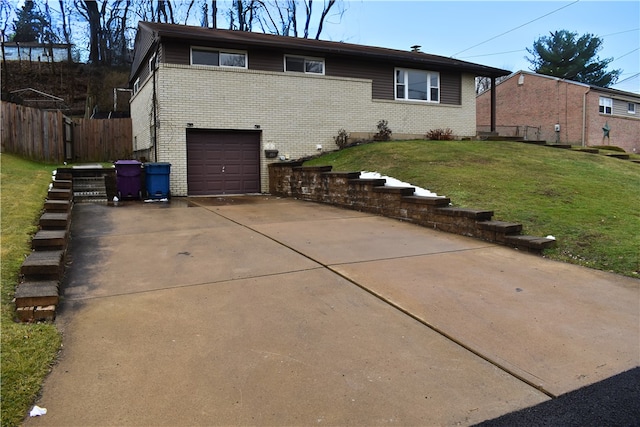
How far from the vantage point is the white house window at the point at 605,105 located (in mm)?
31797

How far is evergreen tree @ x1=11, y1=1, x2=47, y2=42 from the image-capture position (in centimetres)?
3844

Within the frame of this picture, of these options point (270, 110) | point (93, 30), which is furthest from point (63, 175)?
point (93, 30)

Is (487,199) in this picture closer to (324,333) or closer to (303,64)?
(324,333)

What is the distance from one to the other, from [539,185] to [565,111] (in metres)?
25.8

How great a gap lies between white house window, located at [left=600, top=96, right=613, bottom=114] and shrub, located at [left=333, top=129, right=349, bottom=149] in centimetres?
2403

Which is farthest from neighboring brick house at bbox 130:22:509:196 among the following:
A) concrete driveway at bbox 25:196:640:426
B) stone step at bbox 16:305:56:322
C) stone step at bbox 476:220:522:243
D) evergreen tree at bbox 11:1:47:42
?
evergreen tree at bbox 11:1:47:42

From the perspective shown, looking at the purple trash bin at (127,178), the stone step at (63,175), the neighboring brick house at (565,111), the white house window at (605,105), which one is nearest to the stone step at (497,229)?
the purple trash bin at (127,178)

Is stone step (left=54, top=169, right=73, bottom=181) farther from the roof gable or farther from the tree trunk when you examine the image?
the tree trunk

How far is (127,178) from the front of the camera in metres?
12.9

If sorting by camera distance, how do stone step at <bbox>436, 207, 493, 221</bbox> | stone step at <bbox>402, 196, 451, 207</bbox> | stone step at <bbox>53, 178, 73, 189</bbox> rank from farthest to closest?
1. stone step at <bbox>53, 178, 73, 189</bbox>
2. stone step at <bbox>402, 196, 451, 207</bbox>
3. stone step at <bbox>436, 207, 493, 221</bbox>

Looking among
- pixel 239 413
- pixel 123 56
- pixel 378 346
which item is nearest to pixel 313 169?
pixel 378 346

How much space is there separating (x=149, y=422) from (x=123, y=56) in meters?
40.4

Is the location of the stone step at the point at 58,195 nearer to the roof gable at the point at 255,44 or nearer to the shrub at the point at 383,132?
the roof gable at the point at 255,44

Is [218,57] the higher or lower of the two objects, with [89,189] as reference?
higher
